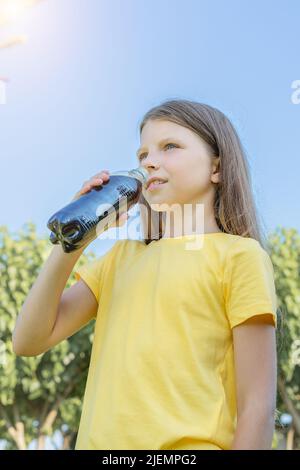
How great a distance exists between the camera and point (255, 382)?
3.59 ft

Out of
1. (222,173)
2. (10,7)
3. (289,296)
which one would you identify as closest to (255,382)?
(222,173)

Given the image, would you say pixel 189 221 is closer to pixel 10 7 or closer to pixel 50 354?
pixel 10 7

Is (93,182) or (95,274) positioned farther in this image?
(95,274)

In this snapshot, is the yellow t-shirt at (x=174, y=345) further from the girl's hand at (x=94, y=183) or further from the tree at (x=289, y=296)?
the tree at (x=289, y=296)

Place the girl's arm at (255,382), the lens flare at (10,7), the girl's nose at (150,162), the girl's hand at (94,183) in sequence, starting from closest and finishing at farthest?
1. the girl's arm at (255,382)
2. the girl's hand at (94,183)
3. the girl's nose at (150,162)
4. the lens flare at (10,7)

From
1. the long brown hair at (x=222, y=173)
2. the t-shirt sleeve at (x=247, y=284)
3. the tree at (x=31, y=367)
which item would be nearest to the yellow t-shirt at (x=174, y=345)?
the t-shirt sleeve at (x=247, y=284)

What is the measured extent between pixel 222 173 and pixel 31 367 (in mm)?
7431

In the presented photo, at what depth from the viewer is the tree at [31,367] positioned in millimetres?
8234

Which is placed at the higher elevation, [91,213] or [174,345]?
[91,213]

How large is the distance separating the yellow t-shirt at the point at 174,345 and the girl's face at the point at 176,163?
0.31 feet

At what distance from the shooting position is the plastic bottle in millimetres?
1099

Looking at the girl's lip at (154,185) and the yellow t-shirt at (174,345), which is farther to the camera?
the girl's lip at (154,185)

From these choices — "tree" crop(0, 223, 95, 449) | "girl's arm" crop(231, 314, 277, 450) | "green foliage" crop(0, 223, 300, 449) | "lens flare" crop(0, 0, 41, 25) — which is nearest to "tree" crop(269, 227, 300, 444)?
"green foliage" crop(0, 223, 300, 449)

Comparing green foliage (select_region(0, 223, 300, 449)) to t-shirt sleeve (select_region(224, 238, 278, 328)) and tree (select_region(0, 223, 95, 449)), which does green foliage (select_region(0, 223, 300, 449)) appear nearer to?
tree (select_region(0, 223, 95, 449))
